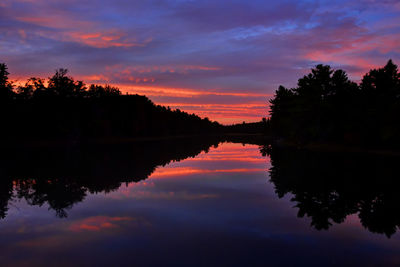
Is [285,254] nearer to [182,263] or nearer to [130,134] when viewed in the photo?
[182,263]

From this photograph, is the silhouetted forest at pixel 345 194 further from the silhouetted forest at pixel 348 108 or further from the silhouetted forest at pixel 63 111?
the silhouetted forest at pixel 63 111

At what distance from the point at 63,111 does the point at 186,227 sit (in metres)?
75.9

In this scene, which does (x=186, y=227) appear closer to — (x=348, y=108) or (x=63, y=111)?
(x=348, y=108)

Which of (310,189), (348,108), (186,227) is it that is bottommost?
(186,227)

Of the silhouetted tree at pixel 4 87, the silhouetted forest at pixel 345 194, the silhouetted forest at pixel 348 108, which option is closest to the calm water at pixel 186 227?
the silhouetted forest at pixel 345 194

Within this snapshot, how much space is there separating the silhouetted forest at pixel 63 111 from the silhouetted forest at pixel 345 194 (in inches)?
2458

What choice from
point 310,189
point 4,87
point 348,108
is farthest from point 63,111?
point 310,189

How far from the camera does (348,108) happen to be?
4672cm

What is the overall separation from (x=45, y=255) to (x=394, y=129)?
125 feet

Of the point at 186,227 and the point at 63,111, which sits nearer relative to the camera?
the point at 186,227

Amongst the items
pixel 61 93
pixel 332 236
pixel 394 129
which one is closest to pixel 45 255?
pixel 332 236

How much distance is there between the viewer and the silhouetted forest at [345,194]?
1172 centimetres

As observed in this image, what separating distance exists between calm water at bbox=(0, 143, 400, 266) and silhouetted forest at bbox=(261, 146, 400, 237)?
92 millimetres

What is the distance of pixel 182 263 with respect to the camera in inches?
308
